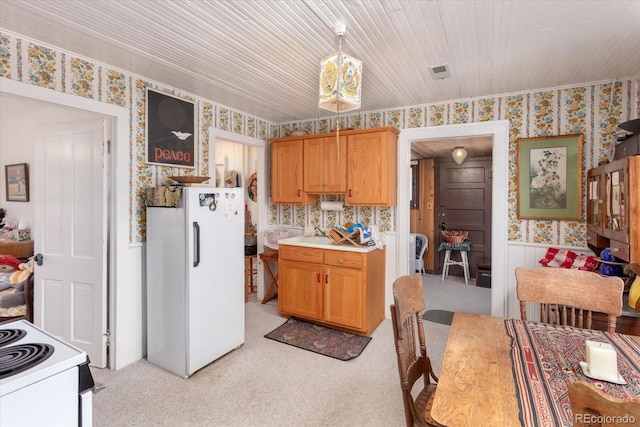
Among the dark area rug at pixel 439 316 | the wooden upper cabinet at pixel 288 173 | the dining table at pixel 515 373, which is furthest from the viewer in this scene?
the wooden upper cabinet at pixel 288 173

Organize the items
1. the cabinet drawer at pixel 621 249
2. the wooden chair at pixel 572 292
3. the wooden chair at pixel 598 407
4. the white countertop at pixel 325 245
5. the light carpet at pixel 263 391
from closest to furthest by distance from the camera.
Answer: the wooden chair at pixel 598 407, the wooden chair at pixel 572 292, the cabinet drawer at pixel 621 249, the light carpet at pixel 263 391, the white countertop at pixel 325 245

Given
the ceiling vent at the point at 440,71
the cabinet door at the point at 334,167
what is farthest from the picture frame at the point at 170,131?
the ceiling vent at the point at 440,71

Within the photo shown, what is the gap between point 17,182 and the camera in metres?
4.77

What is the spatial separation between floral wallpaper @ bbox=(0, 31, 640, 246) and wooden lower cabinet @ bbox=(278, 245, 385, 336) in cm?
72

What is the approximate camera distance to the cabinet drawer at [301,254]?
3457 mm

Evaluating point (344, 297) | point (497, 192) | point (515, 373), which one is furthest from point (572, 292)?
point (344, 297)

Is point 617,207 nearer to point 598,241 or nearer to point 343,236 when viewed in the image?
point 598,241

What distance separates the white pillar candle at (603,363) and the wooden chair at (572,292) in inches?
26.3

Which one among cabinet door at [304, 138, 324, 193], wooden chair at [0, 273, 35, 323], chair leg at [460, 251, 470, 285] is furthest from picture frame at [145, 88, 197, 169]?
chair leg at [460, 251, 470, 285]

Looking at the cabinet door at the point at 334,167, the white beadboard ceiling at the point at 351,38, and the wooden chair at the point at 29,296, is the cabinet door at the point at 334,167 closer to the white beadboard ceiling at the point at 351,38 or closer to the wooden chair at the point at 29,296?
the white beadboard ceiling at the point at 351,38

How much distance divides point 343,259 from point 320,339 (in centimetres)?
85

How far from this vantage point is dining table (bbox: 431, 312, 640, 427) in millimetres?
959

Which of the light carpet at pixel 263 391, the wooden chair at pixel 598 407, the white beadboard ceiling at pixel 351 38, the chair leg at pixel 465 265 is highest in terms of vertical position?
the white beadboard ceiling at pixel 351 38

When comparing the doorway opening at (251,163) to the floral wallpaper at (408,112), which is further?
the doorway opening at (251,163)
